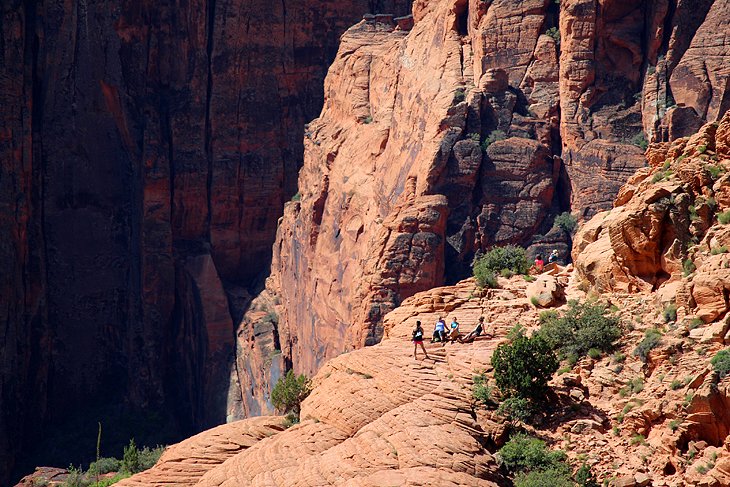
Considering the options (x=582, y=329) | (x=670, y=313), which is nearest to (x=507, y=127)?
(x=582, y=329)

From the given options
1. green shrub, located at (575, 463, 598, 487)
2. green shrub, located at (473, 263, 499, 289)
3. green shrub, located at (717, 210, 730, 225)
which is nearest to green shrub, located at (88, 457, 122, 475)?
green shrub, located at (473, 263, 499, 289)

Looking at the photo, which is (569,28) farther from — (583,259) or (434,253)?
(583,259)

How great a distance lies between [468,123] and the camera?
72.4m

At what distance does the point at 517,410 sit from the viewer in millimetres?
45750

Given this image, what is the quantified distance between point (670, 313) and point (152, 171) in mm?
56498

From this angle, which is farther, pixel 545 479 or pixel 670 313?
pixel 670 313

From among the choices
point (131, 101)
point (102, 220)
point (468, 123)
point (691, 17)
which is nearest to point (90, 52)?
point (131, 101)

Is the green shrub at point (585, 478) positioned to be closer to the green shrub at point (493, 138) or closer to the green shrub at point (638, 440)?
the green shrub at point (638, 440)

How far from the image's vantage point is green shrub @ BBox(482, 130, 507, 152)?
72.1 m

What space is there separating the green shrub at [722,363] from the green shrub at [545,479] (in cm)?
470

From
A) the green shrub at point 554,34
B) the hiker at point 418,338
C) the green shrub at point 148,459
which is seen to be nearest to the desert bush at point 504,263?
the hiker at point 418,338

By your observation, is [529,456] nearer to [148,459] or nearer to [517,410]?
[517,410]

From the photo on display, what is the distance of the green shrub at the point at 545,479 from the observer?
42375 millimetres

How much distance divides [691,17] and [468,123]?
1051cm
